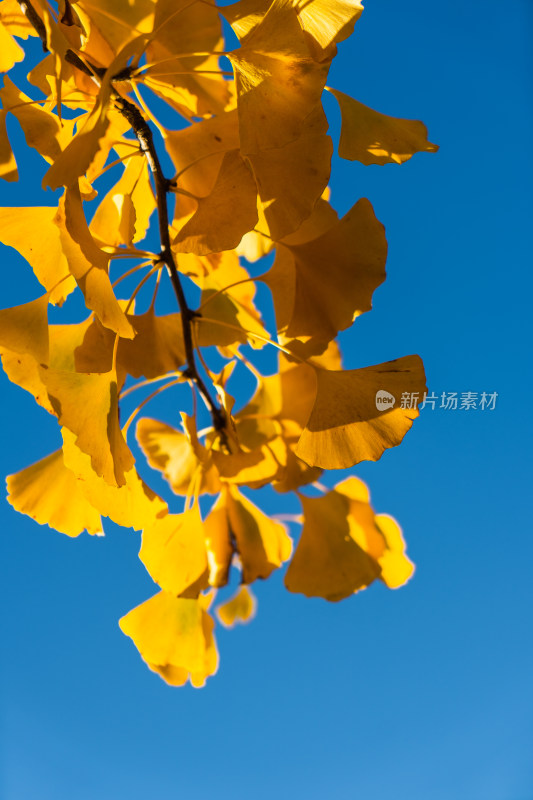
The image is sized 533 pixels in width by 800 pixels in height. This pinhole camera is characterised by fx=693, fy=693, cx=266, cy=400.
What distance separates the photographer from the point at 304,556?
0.67 metres

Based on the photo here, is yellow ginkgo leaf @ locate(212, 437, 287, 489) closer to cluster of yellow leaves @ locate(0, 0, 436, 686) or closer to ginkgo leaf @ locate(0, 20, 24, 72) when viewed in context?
cluster of yellow leaves @ locate(0, 0, 436, 686)

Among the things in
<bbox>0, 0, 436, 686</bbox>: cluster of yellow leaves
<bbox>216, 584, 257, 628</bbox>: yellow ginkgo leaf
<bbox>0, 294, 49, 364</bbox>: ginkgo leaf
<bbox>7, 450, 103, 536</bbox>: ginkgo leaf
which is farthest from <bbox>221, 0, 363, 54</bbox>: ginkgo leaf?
<bbox>216, 584, 257, 628</bbox>: yellow ginkgo leaf

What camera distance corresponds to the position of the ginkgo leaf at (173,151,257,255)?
46 centimetres

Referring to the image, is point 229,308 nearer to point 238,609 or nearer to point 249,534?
point 249,534

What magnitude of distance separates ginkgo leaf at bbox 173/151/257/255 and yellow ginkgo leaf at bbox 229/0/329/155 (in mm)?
61

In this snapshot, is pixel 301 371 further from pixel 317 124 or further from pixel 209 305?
pixel 317 124

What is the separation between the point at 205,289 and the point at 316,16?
0.26 metres

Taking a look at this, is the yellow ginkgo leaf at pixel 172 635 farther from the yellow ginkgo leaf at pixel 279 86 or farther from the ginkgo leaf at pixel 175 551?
the yellow ginkgo leaf at pixel 279 86

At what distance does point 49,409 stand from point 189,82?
11.0 inches

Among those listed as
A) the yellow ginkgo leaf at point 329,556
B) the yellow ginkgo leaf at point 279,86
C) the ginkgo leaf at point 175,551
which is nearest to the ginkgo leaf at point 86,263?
the yellow ginkgo leaf at point 279,86

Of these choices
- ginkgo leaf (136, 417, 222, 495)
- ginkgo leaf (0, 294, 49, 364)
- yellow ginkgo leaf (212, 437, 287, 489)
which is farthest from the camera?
ginkgo leaf (136, 417, 222, 495)

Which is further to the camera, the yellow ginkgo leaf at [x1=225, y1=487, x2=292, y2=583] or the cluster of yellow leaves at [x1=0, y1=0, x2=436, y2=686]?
the yellow ginkgo leaf at [x1=225, y1=487, x2=292, y2=583]

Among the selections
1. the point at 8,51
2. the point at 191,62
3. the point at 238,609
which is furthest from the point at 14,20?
the point at 238,609

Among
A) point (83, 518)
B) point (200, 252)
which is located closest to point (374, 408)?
point (200, 252)
